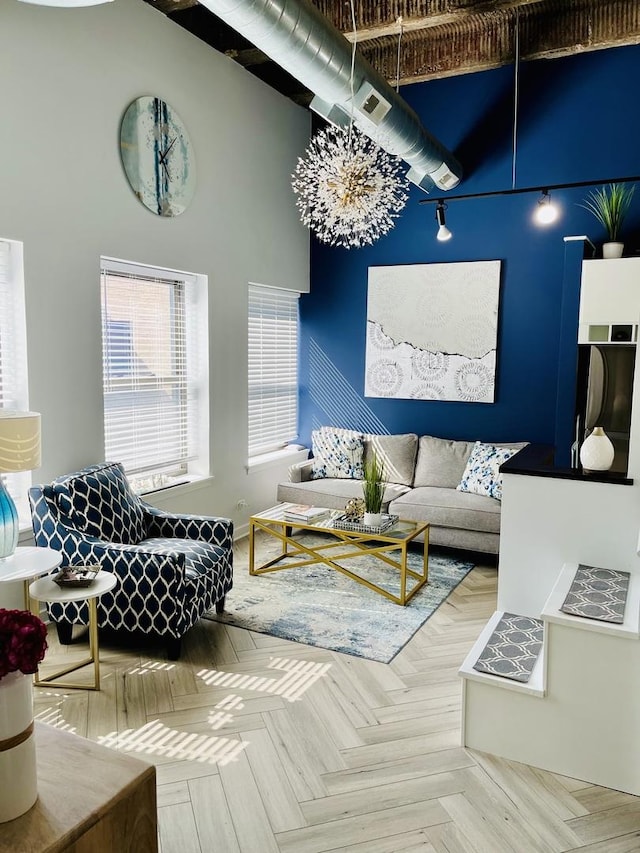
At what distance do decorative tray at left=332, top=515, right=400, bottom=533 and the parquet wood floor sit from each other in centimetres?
82

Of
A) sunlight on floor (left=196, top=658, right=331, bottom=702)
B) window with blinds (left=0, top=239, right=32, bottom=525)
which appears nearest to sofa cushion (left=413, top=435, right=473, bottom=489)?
sunlight on floor (left=196, top=658, right=331, bottom=702)

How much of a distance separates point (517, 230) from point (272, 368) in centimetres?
244

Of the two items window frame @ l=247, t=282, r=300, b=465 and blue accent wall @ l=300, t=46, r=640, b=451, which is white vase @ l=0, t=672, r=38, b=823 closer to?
blue accent wall @ l=300, t=46, r=640, b=451

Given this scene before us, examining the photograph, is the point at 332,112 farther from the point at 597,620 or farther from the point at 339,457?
the point at 597,620

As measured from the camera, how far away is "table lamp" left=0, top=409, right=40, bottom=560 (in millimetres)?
2762

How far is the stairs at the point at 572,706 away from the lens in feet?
7.93

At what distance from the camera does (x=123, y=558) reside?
3.27 metres

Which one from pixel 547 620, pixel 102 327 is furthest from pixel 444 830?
pixel 102 327

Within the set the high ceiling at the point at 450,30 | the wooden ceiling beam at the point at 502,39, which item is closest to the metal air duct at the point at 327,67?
the high ceiling at the point at 450,30

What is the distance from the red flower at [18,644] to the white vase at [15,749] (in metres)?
0.05

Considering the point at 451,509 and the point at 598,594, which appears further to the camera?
the point at 451,509

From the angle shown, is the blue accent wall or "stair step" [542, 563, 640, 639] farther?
the blue accent wall

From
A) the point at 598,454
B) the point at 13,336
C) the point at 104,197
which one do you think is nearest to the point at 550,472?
the point at 598,454

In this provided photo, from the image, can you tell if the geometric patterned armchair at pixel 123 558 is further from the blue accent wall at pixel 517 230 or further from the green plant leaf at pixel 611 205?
the green plant leaf at pixel 611 205
